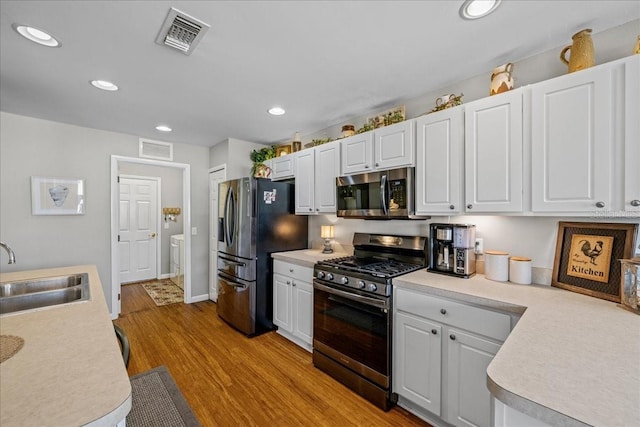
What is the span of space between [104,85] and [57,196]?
5.90 feet

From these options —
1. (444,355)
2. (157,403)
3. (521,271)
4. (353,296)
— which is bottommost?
(157,403)

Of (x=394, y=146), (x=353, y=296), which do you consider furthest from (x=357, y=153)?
(x=353, y=296)

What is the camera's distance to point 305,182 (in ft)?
10.5

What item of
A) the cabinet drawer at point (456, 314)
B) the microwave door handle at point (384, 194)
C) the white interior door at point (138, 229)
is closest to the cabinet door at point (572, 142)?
the cabinet drawer at point (456, 314)

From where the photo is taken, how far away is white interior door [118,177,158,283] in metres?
5.39

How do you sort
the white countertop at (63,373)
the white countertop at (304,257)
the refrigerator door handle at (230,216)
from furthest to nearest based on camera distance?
the refrigerator door handle at (230,216) < the white countertop at (304,257) < the white countertop at (63,373)

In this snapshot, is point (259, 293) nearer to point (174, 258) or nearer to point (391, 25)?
point (391, 25)

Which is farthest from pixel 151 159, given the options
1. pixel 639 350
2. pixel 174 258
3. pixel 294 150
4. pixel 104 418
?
pixel 639 350

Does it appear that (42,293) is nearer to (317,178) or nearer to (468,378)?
(317,178)

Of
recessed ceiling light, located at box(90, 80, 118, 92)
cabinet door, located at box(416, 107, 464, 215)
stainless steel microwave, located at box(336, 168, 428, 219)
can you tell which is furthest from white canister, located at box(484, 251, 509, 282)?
recessed ceiling light, located at box(90, 80, 118, 92)

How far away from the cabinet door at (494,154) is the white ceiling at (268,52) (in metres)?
0.40

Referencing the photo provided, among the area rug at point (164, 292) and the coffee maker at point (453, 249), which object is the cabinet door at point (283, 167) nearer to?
the coffee maker at point (453, 249)

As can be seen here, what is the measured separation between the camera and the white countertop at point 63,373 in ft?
2.21

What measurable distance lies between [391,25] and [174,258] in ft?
18.7
